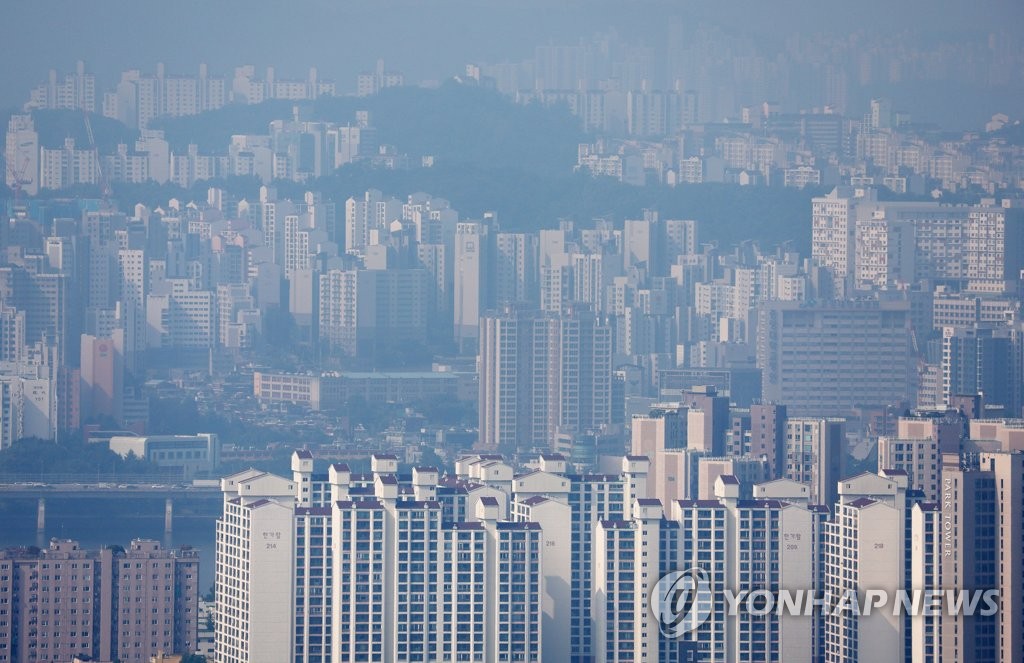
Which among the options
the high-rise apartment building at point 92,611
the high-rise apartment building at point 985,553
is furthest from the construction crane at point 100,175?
the high-rise apartment building at point 985,553

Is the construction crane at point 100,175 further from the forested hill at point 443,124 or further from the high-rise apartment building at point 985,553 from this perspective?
the high-rise apartment building at point 985,553

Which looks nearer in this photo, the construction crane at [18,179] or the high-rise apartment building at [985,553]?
the high-rise apartment building at [985,553]

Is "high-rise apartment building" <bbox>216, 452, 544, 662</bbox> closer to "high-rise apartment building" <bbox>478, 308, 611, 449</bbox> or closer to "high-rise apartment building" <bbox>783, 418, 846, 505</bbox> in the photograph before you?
"high-rise apartment building" <bbox>783, 418, 846, 505</bbox>

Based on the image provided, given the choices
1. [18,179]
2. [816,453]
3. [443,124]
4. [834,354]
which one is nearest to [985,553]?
[816,453]

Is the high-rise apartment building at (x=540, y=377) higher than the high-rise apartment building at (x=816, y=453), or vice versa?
the high-rise apartment building at (x=540, y=377)

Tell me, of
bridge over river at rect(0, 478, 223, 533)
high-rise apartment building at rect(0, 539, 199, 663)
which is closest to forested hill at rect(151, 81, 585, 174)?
bridge over river at rect(0, 478, 223, 533)

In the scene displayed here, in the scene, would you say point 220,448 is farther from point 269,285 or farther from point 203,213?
point 203,213

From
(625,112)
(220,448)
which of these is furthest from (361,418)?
(625,112)

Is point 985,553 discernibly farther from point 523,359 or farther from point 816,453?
point 523,359
